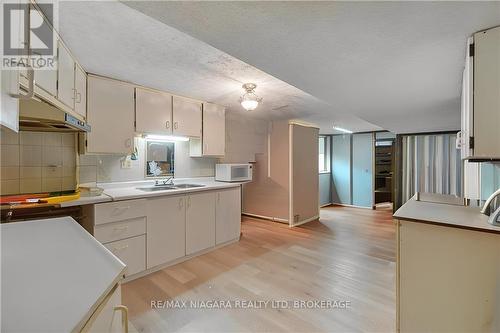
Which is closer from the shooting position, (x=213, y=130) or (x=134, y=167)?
(x=134, y=167)

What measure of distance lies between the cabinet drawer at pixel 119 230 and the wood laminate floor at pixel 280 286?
1.64 feet

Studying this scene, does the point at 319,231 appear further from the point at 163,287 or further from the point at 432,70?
the point at 432,70

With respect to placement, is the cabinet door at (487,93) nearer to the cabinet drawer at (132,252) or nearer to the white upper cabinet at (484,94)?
the white upper cabinet at (484,94)

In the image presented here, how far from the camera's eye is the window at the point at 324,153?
6.87m

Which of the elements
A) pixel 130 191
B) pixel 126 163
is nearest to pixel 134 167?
Answer: pixel 126 163

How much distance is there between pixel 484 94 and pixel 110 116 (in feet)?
9.98

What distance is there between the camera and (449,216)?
154 cm

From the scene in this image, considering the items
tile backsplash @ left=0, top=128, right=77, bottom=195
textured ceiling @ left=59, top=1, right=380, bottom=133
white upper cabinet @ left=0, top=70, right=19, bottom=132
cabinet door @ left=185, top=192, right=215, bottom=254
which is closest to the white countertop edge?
cabinet door @ left=185, top=192, right=215, bottom=254

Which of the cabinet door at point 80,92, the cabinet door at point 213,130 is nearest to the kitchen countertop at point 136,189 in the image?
the cabinet door at point 213,130

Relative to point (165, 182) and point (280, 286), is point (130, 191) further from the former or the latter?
point (280, 286)

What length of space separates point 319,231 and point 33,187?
13.0ft

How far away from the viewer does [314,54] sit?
144cm

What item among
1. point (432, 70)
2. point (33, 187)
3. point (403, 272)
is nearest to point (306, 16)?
point (432, 70)

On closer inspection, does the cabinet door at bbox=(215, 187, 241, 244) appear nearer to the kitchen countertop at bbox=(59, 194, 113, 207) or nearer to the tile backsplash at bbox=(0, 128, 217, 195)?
the tile backsplash at bbox=(0, 128, 217, 195)
